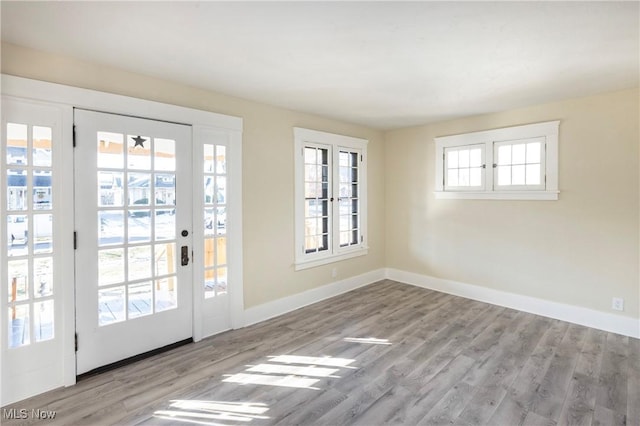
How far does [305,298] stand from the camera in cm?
423

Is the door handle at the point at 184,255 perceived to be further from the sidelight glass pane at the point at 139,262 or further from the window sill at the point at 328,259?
the window sill at the point at 328,259

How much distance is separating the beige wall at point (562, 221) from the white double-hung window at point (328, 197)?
0.94 metres

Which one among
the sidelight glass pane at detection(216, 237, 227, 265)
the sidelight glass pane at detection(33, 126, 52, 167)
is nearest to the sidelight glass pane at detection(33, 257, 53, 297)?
the sidelight glass pane at detection(33, 126, 52, 167)

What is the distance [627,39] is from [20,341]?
4841 mm

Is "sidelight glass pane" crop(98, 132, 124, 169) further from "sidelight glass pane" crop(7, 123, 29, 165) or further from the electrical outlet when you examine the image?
the electrical outlet

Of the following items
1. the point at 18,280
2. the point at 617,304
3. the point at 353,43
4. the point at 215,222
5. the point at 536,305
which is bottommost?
the point at 536,305

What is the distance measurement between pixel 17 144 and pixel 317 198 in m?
3.06

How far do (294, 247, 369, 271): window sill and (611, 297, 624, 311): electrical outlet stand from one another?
3005 mm

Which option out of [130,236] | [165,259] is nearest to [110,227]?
[130,236]

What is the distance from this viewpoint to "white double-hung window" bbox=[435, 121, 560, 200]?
3773 millimetres

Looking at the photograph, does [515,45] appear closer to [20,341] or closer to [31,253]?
[31,253]

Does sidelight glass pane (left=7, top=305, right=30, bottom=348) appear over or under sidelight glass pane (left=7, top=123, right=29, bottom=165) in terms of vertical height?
under

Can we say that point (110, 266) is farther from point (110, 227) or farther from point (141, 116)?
point (141, 116)

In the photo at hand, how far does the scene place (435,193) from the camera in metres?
4.82
